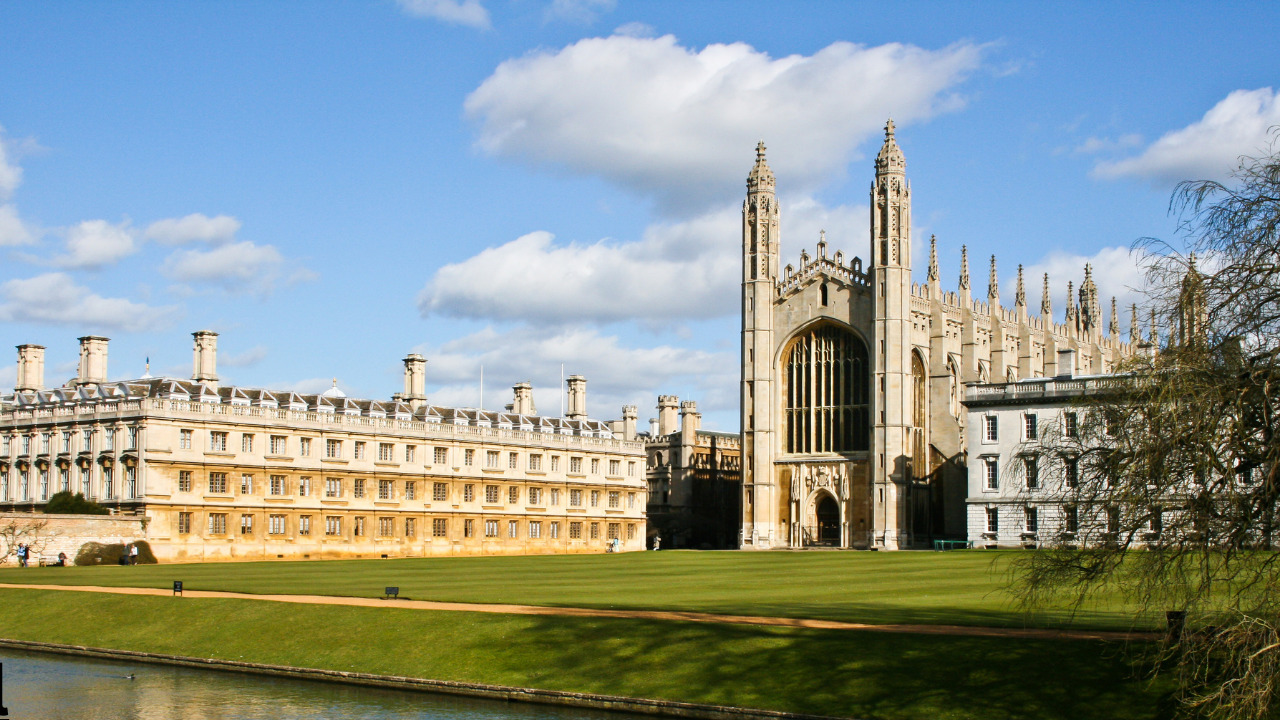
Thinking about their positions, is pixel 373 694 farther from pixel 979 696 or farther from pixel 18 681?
pixel 979 696

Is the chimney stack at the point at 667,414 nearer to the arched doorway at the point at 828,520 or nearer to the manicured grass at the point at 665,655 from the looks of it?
the arched doorway at the point at 828,520

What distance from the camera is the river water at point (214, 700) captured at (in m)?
21.6

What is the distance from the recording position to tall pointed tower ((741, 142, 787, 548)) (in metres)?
74.8

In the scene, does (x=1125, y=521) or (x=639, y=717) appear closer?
(x=1125, y=521)

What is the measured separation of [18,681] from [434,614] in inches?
302

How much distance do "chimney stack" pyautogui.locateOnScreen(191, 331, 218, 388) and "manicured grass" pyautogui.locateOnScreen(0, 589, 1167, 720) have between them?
3316 cm

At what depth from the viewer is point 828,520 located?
7494 cm

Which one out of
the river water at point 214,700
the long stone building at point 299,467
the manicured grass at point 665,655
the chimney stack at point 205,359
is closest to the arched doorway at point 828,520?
the long stone building at point 299,467

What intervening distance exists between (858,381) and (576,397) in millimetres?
19267

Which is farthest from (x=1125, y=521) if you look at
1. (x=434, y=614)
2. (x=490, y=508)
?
(x=490, y=508)

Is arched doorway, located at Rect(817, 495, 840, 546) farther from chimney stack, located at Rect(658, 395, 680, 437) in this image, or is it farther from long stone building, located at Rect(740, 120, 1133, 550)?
chimney stack, located at Rect(658, 395, 680, 437)

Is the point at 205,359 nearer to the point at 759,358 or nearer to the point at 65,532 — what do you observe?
the point at 65,532

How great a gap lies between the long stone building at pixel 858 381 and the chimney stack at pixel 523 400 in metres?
14.6

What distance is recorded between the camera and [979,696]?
19.9 metres
